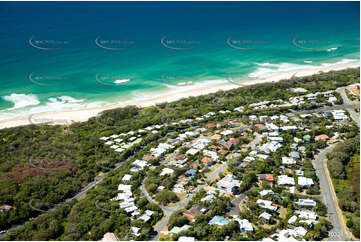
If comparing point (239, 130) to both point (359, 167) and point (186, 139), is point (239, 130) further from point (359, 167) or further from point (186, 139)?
point (359, 167)

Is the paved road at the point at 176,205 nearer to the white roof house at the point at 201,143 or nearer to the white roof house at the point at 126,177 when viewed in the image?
the white roof house at the point at 126,177

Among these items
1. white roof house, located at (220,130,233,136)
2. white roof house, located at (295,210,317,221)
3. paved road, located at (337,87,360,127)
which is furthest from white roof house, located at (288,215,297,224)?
paved road, located at (337,87,360,127)

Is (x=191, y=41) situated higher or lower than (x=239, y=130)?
higher

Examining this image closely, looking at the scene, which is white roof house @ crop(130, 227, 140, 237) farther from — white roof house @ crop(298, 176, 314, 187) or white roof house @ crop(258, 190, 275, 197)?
white roof house @ crop(298, 176, 314, 187)

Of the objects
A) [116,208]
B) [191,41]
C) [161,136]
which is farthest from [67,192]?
[191,41]

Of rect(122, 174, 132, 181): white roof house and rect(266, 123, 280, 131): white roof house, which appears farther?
rect(266, 123, 280, 131): white roof house

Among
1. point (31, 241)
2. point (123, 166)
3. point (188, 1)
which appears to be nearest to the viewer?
point (31, 241)

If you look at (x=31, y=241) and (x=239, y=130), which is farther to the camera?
(x=239, y=130)

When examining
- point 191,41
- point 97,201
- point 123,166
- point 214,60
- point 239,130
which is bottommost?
point 97,201
